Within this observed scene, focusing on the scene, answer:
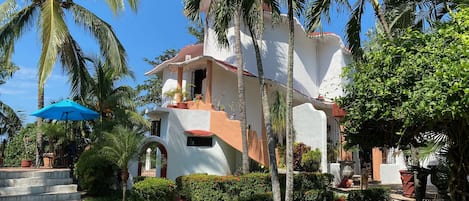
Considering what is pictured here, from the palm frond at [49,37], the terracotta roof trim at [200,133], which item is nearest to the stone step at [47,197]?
the palm frond at [49,37]

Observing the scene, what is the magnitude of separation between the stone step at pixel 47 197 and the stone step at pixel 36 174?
969 mm

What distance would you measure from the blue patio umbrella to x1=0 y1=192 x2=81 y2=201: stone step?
3208 millimetres

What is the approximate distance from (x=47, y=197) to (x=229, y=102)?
10658 mm

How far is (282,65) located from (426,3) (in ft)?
35.6

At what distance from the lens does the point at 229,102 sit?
67.9ft

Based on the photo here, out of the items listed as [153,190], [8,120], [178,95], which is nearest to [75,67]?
[178,95]

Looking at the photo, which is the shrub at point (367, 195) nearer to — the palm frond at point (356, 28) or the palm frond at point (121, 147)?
the palm frond at point (356, 28)

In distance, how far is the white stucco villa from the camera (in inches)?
657

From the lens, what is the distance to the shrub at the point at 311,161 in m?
17.2

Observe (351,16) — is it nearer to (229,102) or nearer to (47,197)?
(229,102)

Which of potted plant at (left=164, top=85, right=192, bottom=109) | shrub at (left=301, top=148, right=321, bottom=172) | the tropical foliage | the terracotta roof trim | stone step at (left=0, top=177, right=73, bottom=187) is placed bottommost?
stone step at (left=0, top=177, right=73, bottom=187)

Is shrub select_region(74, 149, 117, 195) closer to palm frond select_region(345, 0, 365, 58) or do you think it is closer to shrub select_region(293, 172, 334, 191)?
shrub select_region(293, 172, 334, 191)

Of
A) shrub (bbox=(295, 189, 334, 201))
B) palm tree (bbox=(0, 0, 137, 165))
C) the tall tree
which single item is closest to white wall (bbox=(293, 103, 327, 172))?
shrub (bbox=(295, 189, 334, 201))

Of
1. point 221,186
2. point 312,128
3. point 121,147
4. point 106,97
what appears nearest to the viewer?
point 121,147
